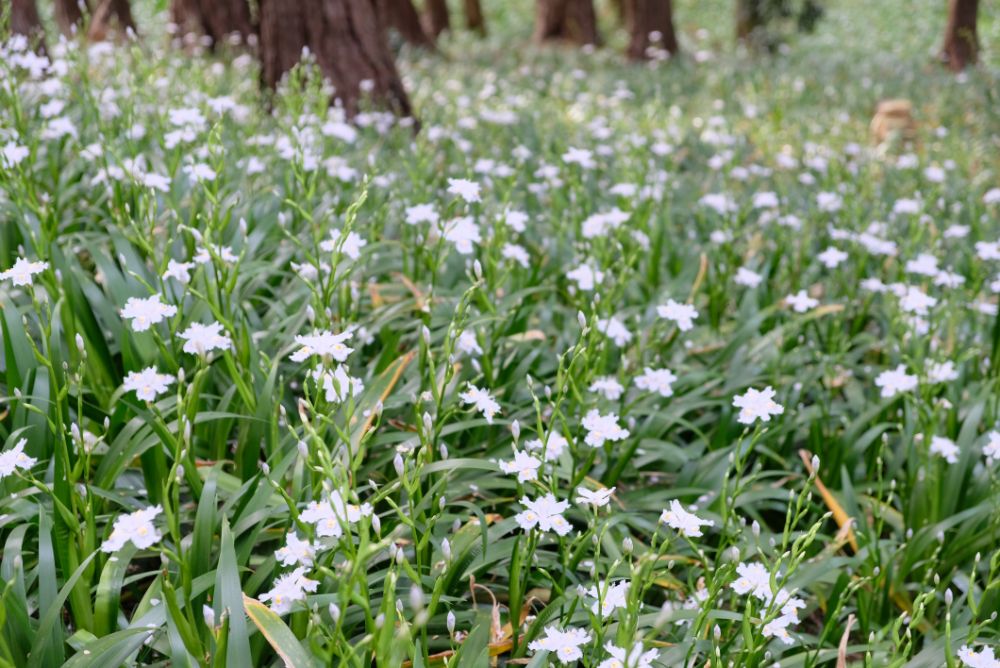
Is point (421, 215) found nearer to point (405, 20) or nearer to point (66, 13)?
point (66, 13)

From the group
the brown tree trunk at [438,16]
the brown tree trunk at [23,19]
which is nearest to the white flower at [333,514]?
the brown tree trunk at [23,19]

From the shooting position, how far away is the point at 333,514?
1.48 metres

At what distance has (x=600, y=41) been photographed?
13273 millimetres

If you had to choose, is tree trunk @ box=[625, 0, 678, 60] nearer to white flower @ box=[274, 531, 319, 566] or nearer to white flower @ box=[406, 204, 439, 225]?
white flower @ box=[406, 204, 439, 225]

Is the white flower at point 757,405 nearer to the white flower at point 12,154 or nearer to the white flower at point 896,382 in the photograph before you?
the white flower at point 896,382

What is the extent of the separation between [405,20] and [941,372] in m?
10.6

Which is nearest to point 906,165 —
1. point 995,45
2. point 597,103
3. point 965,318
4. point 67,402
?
point 965,318

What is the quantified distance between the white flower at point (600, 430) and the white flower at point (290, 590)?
2.22 ft

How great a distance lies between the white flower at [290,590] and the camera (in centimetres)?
145

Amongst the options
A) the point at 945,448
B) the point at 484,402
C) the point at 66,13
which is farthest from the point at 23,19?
the point at 945,448

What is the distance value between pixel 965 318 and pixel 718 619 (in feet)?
7.49

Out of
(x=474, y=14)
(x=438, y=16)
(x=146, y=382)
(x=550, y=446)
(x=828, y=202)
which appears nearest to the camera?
(x=146, y=382)

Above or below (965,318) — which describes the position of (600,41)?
above

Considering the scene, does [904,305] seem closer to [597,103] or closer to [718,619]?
[718,619]
